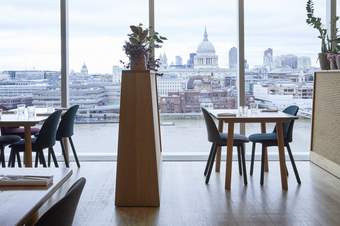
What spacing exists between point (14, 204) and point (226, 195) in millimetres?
3055

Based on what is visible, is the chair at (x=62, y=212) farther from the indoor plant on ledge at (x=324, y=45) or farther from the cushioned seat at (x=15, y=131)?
the indoor plant on ledge at (x=324, y=45)

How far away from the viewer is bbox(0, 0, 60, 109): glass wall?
641 centimetres

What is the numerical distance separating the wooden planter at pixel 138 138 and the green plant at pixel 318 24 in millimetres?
2820

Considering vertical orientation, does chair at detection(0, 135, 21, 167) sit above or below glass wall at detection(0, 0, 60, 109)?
below

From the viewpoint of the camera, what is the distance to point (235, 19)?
6480mm

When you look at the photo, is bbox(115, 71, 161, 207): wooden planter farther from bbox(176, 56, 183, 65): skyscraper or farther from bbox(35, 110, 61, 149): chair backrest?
bbox(176, 56, 183, 65): skyscraper

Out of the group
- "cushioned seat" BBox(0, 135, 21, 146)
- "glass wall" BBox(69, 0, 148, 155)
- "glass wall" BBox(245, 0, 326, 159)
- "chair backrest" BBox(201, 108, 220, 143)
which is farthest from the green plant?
"cushioned seat" BBox(0, 135, 21, 146)

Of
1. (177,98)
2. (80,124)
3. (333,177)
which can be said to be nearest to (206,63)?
(177,98)

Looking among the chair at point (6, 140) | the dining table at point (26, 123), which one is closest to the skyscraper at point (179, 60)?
the dining table at point (26, 123)

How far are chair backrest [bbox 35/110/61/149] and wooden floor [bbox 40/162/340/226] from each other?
2.13ft

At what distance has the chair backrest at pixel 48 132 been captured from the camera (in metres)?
4.78

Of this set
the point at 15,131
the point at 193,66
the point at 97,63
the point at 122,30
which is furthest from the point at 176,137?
the point at 15,131

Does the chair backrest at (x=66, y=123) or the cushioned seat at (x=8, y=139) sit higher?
the chair backrest at (x=66, y=123)

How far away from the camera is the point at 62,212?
1.59m
